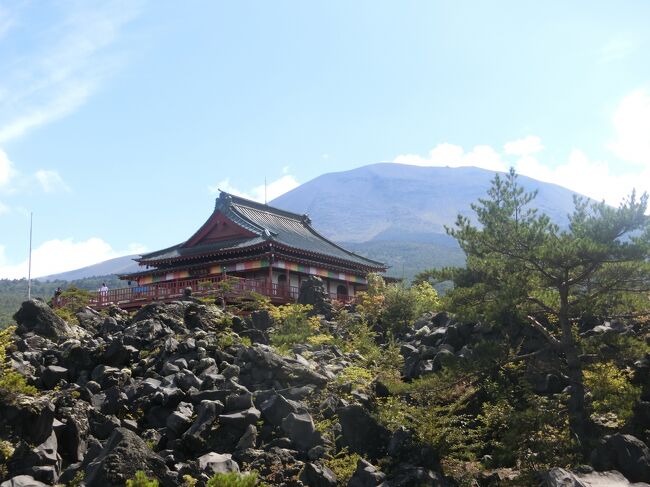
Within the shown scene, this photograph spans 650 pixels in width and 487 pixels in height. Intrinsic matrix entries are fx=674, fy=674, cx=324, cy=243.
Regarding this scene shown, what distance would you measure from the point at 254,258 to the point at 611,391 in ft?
84.9

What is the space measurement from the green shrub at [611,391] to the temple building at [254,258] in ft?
68.1

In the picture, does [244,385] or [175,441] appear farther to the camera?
[244,385]

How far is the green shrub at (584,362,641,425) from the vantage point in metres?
12.0

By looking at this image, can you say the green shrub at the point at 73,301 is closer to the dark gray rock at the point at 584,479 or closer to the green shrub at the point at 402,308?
the green shrub at the point at 402,308

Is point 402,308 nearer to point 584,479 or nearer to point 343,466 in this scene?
point 343,466

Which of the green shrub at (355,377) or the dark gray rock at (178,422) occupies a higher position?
the green shrub at (355,377)

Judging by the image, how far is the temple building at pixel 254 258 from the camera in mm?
36156

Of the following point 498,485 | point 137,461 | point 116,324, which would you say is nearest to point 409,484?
point 498,485

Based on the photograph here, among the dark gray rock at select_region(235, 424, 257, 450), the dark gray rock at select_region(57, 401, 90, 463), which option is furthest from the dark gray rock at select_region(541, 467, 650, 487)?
the dark gray rock at select_region(57, 401, 90, 463)

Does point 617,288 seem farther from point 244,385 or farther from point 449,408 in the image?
point 244,385

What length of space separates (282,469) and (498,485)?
387 centimetres

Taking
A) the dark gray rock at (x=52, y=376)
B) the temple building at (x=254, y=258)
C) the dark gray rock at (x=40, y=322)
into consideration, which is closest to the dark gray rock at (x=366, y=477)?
the dark gray rock at (x=52, y=376)

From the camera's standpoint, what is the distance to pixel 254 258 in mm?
36531

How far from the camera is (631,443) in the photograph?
11523 millimetres
